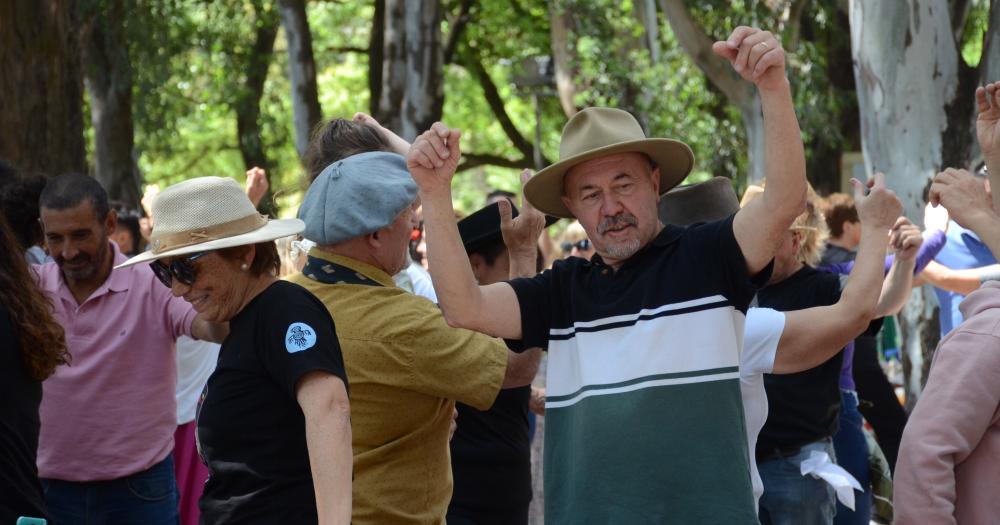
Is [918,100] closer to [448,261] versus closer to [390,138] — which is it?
[390,138]

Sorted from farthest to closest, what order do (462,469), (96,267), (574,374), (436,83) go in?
1. (436,83)
2. (96,267)
3. (462,469)
4. (574,374)

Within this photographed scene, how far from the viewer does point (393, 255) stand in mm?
4078

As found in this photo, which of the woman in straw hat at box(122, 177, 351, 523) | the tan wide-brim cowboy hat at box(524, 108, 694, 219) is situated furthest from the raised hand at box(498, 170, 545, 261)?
the woman in straw hat at box(122, 177, 351, 523)

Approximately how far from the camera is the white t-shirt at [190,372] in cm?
702

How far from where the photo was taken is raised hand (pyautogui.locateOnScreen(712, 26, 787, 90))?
3.16 m

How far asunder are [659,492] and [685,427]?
0.17m

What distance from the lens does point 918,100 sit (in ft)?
31.8

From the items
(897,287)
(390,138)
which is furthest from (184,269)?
(897,287)

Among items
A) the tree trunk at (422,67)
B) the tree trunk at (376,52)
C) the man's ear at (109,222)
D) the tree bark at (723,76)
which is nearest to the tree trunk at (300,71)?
the tree trunk at (422,67)

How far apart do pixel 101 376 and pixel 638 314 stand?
257 centimetres

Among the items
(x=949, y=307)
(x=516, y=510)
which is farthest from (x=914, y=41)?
(x=516, y=510)

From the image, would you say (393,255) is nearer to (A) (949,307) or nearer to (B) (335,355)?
(B) (335,355)

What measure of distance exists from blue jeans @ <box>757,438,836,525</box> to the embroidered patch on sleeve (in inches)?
91.9

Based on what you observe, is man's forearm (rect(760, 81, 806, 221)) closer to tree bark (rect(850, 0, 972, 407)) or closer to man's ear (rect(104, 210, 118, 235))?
man's ear (rect(104, 210, 118, 235))
